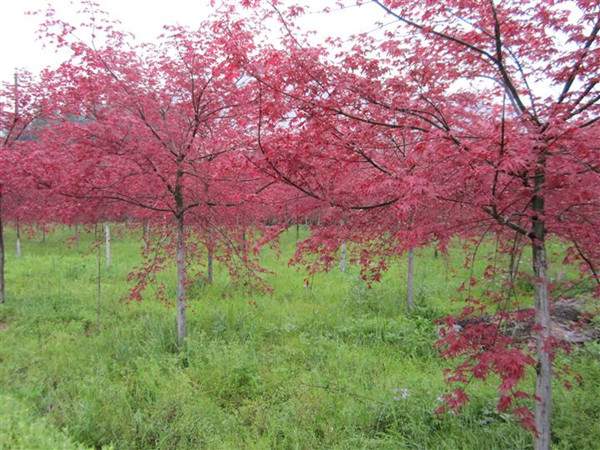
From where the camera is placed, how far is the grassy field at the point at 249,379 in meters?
4.34

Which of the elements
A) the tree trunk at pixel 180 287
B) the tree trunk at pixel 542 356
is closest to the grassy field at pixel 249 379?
the tree trunk at pixel 180 287

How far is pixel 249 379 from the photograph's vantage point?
5590mm

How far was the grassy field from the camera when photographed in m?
4.34

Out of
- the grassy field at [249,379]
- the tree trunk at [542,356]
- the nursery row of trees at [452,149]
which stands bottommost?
the grassy field at [249,379]

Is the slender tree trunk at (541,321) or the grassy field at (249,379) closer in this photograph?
the slender tree trunk at (541,321)

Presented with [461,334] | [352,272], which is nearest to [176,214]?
[461,334]

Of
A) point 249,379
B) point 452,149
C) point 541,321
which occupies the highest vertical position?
point 452,149

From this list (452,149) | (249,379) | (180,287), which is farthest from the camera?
(180,287)

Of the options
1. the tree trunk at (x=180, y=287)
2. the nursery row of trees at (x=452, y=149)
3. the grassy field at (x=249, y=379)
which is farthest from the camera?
the tree trunk at (x=180, y=287)

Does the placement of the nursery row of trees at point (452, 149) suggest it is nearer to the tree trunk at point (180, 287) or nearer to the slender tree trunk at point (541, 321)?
the slender tree trunk at point (541, 321)

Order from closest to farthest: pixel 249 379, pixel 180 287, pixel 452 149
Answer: pixel 452 149 → pixel 249 379 → pixel 180 287

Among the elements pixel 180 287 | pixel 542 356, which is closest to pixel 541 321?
pixel 542 356

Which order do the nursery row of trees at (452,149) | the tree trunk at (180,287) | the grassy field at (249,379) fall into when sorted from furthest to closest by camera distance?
the tree trunk at (180,287) < the grassy field at (249,379) < the nursery row of trees at (452,149)

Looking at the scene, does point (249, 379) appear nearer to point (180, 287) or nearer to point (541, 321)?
point (180, 287)
